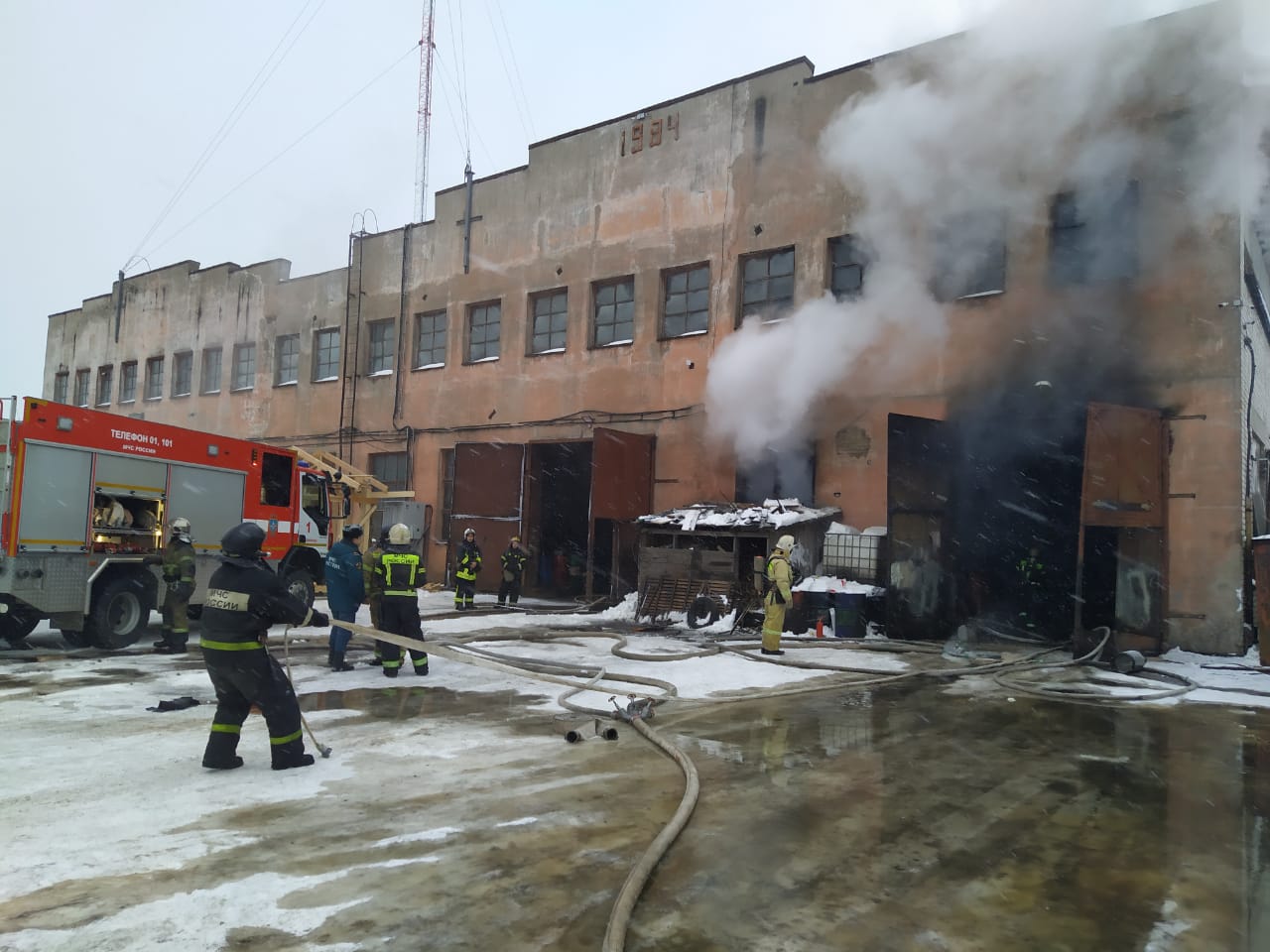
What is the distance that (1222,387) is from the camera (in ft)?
36.5

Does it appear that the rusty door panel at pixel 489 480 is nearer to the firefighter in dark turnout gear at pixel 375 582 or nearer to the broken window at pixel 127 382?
the firefighter in dark turnout gear at pixel 375 582

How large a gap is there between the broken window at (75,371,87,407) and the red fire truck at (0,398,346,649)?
2237 cm

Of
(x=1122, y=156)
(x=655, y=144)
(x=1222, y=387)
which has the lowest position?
(x=1222, y=387)

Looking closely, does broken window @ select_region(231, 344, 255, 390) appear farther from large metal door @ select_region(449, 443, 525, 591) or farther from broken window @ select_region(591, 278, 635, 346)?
broken window @ select_region(591, 278, 635, 346)

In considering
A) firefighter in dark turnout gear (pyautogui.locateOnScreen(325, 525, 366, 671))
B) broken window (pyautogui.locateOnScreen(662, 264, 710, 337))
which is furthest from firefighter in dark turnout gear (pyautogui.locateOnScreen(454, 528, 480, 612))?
broken window (pyautogui.locateOnScreen(662, 264, 710, 337))

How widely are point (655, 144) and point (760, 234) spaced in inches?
135

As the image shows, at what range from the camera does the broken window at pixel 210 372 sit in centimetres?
2605

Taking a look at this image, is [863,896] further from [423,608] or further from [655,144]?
[655,144]

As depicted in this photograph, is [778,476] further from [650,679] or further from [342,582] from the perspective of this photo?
[342,582]

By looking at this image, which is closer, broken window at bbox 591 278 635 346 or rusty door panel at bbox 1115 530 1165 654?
rusty door panel at bbox 1115 530 1165 654

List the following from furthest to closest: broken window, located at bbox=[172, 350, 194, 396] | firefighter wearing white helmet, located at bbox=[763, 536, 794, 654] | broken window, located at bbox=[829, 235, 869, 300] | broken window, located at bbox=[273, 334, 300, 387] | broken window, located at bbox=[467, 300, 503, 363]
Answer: broken window, located at bbox=[172, 350, 194, 396], broken window, located at bbox=[273, 334, 300, 387], broken window, located at bbox=[467, 300, 503, 363], broken window, located at bbox=[829, 235, 869, 300], firefighter wearing white helmet, located at bbox=[763, 536, 794, 654]

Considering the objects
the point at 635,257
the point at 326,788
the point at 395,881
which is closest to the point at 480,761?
the point at 326,788

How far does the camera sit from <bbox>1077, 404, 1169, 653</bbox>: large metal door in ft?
35.0

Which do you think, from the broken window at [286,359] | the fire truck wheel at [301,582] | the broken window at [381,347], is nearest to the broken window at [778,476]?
the fire truck wheel at [301,582]
